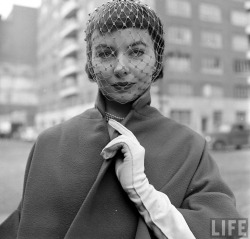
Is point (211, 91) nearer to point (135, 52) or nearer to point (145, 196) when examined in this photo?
point (135, 52)

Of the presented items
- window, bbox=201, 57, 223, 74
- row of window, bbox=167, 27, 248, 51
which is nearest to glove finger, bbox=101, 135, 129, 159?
row of window, bbox=167, 27, 248, 51

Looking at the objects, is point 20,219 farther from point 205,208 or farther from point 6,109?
point 6,109

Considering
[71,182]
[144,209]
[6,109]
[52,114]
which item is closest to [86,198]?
[71,182]

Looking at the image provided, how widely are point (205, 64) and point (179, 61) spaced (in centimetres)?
270

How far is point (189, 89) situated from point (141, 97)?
30451 mm

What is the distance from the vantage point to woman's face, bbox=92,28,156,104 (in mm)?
1311

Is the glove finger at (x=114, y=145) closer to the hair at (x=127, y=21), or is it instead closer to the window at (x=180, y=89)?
the hair at (x=127, y=21)

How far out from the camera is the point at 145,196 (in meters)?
1.18

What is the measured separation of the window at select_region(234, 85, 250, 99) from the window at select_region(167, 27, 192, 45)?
704 centimetres

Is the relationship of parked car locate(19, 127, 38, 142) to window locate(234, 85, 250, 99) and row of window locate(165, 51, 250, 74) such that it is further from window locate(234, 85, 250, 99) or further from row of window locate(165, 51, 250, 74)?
window locate(234, 85, 250, 99)

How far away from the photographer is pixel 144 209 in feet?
3.94

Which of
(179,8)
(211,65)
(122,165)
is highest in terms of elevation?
(179,8)

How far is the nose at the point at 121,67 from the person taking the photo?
1289mm

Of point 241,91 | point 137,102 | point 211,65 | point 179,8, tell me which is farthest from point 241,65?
point 137,102
